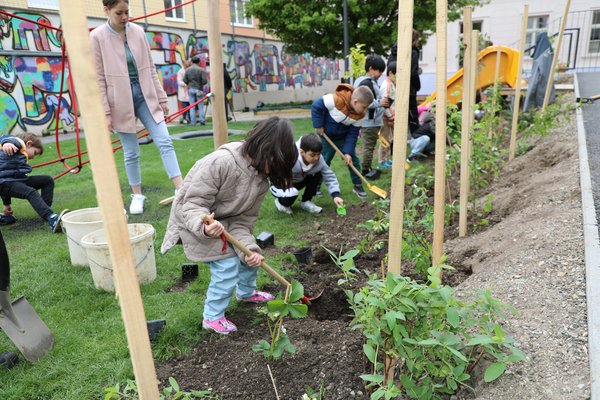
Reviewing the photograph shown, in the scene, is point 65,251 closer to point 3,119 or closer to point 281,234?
point 281,234

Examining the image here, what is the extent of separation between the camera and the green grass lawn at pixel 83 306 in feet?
7.40

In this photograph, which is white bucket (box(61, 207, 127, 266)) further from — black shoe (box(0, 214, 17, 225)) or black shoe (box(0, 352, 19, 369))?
black shoe (box(0, 214, 17, 225))

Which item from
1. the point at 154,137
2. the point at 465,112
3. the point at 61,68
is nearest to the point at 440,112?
the point at 465,112

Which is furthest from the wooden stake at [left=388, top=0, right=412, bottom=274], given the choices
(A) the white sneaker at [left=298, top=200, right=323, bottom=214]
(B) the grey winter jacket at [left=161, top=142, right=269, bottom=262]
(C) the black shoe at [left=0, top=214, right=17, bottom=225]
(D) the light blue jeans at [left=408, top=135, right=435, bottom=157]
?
(D) the light blue jeans at [left=408, top=135, right=435, bottom=157]

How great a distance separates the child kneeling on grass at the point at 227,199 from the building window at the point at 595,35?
2180 centimetres

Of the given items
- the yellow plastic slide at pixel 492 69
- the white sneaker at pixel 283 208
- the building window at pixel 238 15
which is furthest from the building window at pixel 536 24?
the white sneaker at pixel 283 208

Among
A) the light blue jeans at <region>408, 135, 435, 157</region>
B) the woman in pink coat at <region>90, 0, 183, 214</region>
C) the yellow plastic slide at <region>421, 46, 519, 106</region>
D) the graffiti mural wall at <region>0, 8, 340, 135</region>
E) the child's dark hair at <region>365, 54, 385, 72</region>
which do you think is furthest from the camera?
the graffiti mural wall at <region>0, 8, 340, 135</region>

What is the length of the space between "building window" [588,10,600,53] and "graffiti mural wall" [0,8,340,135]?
43.9ft

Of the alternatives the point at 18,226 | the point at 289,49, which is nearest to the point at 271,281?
the point at 18,226

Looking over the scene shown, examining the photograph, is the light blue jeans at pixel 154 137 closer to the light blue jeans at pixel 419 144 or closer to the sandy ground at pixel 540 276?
the sandy ground at pixel 540 276

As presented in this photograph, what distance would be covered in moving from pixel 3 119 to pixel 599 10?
21740 millimetres

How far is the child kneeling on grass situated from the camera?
95.5 inches

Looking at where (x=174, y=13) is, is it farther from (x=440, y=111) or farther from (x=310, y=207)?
(x=440, y=111)

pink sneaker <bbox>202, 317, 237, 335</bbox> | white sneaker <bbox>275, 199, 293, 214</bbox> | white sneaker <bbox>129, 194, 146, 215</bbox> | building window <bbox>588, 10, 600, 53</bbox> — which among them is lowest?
pink sneaker <bbox>202, 317, 237, 335</bbox>
